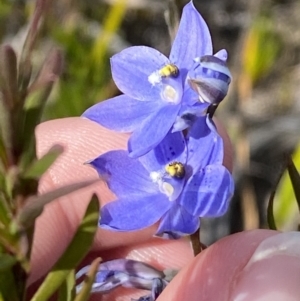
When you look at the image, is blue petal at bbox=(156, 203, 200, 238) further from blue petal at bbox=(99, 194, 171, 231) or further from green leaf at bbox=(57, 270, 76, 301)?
green leaf at bbox=(57, 270, 76, 301)

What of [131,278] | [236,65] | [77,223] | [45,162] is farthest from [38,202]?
[236,65]

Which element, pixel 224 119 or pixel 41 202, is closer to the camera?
pixel 41 202

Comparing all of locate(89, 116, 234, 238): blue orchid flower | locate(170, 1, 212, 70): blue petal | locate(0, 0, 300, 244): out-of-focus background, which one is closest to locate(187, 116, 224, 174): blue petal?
locate(89, 116, 234, 238): blue orchid flower

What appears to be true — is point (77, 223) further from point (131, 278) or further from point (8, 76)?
point (8, 76)

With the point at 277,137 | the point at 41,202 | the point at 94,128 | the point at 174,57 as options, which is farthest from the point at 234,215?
the point at 41,202

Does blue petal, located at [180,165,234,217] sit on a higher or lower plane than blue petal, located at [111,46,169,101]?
lower

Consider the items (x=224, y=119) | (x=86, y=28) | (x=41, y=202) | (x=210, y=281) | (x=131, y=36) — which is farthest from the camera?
(x=131, y=36)

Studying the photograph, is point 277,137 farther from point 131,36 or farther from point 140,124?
point 140,124

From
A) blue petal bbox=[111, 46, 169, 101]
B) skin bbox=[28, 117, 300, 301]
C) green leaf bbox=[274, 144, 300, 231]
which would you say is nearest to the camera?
blue petal bbox=[111, 46, 169, 101]
